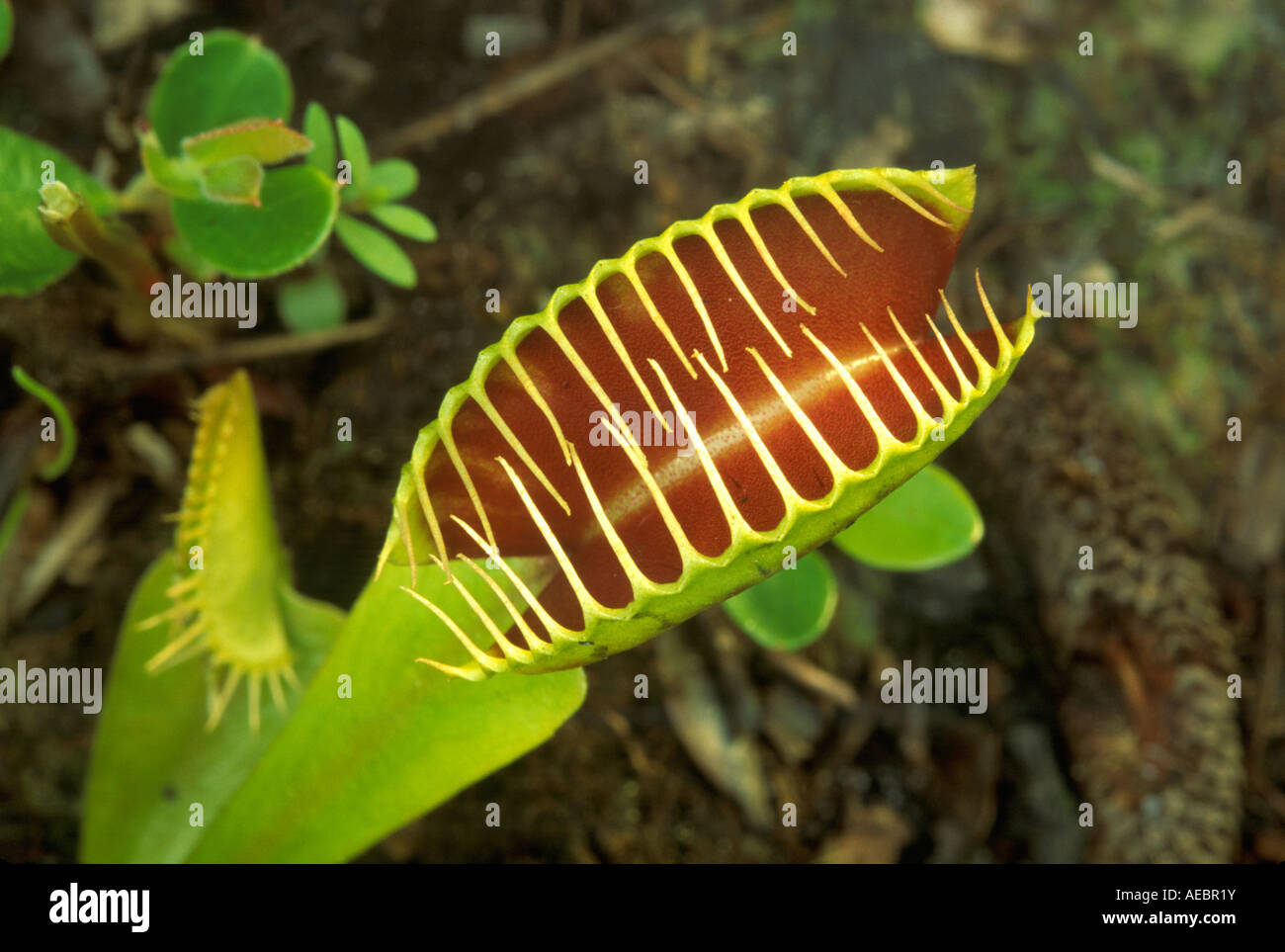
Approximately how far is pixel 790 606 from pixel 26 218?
810 millimetres

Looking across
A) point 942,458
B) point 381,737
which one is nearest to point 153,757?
point 381,737

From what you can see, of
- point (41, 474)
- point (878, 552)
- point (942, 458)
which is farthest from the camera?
point (942, 458)

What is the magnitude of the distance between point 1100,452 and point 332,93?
1103 mm

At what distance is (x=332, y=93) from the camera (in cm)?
130

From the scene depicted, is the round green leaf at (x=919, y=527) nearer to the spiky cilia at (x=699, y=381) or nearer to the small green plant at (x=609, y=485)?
the small green plant at (x=609, y=485)

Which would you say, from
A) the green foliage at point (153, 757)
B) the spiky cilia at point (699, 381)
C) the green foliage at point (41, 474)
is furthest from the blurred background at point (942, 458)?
the spiky cilia at point (699, 381)

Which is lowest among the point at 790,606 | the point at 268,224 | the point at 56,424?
the point at 790,606

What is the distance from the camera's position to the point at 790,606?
970 mm

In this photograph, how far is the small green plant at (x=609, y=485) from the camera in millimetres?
660

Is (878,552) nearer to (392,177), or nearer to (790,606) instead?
(790,606)

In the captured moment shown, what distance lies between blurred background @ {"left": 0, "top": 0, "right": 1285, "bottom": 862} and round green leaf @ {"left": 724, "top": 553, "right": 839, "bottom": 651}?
29 centimetres

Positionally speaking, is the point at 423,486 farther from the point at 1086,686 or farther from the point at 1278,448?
the point at 1278,448

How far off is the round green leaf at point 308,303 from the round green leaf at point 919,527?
27.4 inches
